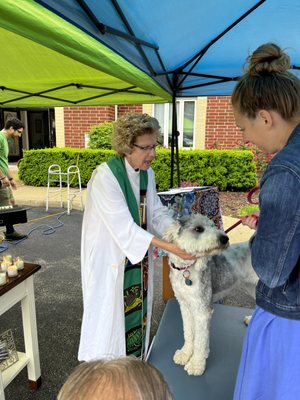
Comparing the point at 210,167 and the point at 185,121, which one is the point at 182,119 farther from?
the point at 210,167

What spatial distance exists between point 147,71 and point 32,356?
2.39 m

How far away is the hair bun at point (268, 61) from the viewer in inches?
44.3

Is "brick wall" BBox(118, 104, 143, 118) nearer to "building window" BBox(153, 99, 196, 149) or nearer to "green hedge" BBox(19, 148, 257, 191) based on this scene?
"building window" BBox(153, 99, 196, 149)

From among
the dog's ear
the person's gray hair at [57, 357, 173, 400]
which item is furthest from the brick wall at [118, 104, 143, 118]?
the person's gray hair at [57, 357, 173, 400]

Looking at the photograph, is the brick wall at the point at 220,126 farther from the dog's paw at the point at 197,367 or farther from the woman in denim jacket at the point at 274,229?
the woman in denim jacket at the point at 274,229

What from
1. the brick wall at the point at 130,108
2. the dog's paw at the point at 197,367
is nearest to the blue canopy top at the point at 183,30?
the dog's paw at the point at 197,367

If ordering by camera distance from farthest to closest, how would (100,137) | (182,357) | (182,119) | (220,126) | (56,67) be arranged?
1. (182,119)
2. (220,126)
3. (100,137)
4. (56,67)
5. (182,357)

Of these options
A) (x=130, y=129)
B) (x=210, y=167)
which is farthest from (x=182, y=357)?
(x=210, y=167)

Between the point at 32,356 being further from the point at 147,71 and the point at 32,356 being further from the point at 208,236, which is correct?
the point at 147,71

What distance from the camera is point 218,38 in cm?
262

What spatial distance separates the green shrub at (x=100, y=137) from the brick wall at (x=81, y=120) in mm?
715

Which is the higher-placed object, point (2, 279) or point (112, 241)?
point (112, 241)

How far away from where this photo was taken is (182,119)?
10305 millimetres

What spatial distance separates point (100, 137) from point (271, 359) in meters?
8.93
